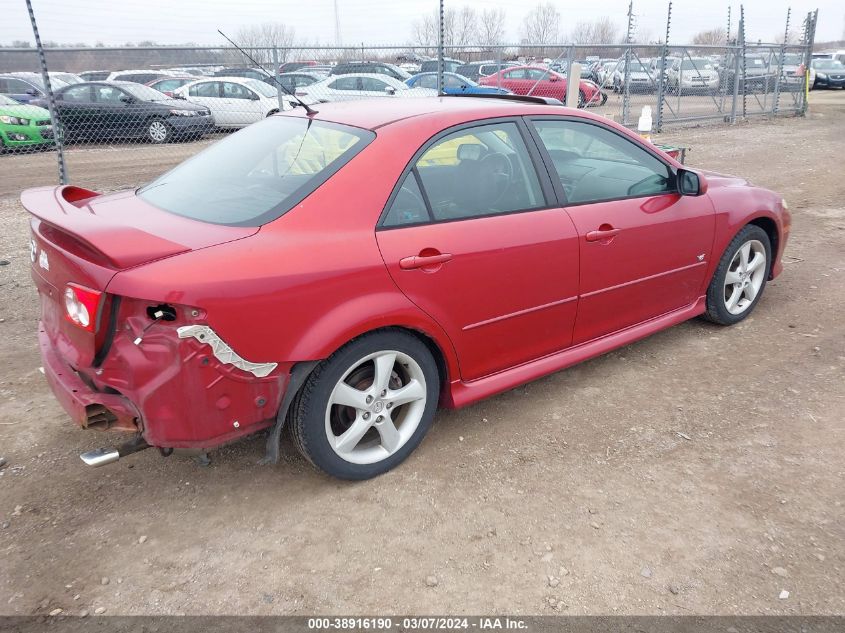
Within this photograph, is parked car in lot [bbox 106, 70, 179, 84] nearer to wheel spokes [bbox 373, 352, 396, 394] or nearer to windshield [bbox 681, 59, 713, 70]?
windshield [bbox 681, 59, 713, 70]

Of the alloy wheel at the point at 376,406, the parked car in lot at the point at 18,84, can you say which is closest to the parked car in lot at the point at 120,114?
the parked car in lot at the point at 18,84

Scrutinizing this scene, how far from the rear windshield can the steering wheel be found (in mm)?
593

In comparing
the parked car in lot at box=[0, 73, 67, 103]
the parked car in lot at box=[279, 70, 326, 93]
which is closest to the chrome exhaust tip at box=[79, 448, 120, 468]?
the parked car in lot at box=[279, 70, 326, 93]

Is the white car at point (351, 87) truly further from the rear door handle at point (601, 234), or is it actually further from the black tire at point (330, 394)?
the black tire at point (330, 394)

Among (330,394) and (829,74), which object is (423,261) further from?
(829,74)

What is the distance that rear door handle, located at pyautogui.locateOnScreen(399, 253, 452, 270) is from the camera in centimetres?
282

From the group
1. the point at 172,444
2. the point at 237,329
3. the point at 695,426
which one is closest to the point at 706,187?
the point at 695,426

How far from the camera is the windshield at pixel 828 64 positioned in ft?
99.3

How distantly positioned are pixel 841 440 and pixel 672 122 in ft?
49.0

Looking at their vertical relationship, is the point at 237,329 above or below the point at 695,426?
above

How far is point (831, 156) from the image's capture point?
1199cm

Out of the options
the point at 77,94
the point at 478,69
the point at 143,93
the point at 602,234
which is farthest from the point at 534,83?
the point at 602,234

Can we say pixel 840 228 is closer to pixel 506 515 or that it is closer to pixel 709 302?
pixel 709 302

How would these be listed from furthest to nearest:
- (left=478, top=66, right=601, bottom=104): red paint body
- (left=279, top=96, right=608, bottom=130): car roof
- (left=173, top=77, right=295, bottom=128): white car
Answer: (left=478, top=66, right=601, bottom=104): red paint body → (left=173, top=77, right=295, bottom=128): white car → (left=279, top=96, right=608, bottom=130): car roof
